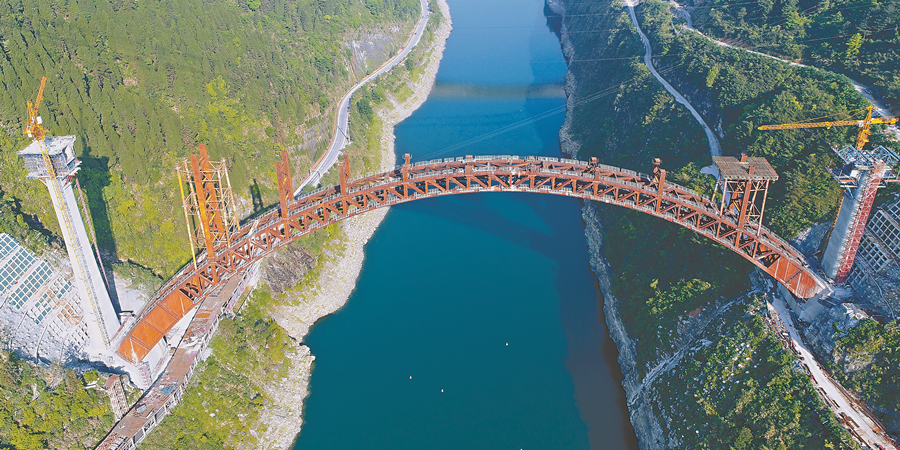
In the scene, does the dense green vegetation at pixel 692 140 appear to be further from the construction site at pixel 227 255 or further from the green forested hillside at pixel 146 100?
the green forested hillside at pixel 146 100

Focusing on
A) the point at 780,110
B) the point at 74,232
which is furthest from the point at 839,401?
the point at 74,232

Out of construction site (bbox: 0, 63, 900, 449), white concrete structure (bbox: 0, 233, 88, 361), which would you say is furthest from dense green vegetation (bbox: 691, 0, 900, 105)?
white concrete structure (bbox: 0, 233, 88, 361)

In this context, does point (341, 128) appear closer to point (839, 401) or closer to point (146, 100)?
point (146, 100)

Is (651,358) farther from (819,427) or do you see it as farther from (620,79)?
(620,79)

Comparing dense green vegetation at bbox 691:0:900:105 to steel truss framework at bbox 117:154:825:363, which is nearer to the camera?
steel truss framework at bbox 117:154:825:363

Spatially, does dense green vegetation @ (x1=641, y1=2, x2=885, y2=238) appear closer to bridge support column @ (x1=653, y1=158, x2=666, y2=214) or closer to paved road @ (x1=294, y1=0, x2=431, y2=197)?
bridge support column @ (x1=653, y1=158, x2=666, y2=214)

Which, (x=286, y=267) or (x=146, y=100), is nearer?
(x=286, y=267)

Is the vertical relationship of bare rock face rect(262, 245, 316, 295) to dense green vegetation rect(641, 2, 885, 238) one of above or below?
below

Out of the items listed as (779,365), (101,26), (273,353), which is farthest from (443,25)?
(779,365)
